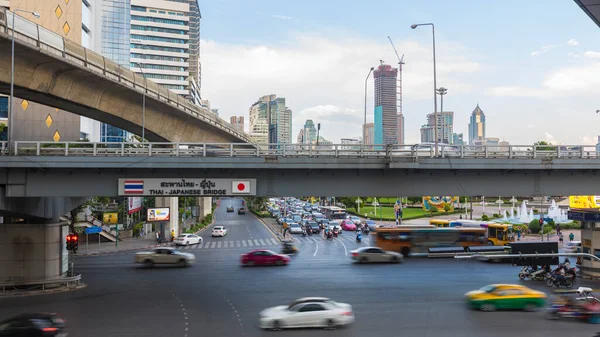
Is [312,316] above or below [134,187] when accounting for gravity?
below

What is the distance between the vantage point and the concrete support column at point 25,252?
2748 cm

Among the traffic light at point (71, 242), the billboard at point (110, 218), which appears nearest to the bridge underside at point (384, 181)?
the traffic light at point (71, 242)

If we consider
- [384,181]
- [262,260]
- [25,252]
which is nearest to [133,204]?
[262,260]

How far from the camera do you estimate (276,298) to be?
23.1m

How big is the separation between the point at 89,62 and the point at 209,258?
1774cm

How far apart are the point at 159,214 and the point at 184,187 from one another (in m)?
28.6

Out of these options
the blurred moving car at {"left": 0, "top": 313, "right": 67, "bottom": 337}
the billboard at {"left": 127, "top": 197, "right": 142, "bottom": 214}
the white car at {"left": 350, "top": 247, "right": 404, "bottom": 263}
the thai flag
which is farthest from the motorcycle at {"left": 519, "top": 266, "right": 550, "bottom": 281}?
the billboard at {"left": 127, "top": 197, "right": 142, "bottom": 214}

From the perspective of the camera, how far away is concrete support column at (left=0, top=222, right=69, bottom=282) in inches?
1082

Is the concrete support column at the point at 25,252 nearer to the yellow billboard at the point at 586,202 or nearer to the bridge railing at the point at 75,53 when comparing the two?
the bridge railing at the point at 75,53

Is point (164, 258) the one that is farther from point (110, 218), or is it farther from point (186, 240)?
point (110, 218)

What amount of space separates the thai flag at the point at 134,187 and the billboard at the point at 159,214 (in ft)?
89.3

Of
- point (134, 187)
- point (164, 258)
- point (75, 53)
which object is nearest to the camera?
point (134, 187)

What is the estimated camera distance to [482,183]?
2505 cm

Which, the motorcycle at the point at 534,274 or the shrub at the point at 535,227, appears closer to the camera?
the motorcycle at the point at 534,274
